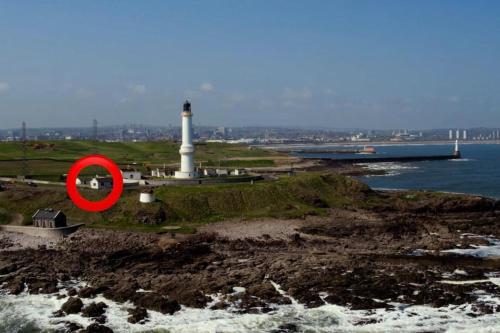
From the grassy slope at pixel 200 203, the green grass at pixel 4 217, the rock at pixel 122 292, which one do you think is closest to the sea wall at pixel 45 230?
the green grass at pixel 4 217

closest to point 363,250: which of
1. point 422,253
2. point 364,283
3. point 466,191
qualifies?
point 422,253

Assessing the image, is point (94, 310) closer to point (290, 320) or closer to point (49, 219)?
point (290, 320)

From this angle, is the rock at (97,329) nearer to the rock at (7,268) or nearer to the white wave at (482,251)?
the rock at (7,268)

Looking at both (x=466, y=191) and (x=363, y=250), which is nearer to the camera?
(x=363, y=250)

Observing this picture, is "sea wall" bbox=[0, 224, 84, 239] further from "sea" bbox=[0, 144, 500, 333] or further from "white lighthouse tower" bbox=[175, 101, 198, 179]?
"white lighthouse tower" bbox=[175, 101, 198, 179]

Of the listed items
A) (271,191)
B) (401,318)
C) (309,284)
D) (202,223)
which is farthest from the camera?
(271,191)

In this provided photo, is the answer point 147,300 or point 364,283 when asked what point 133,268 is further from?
point 364,283

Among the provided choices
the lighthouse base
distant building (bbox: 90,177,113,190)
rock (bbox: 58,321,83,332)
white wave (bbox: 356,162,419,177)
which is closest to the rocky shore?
rock (bbox: 58,321,83,332)
